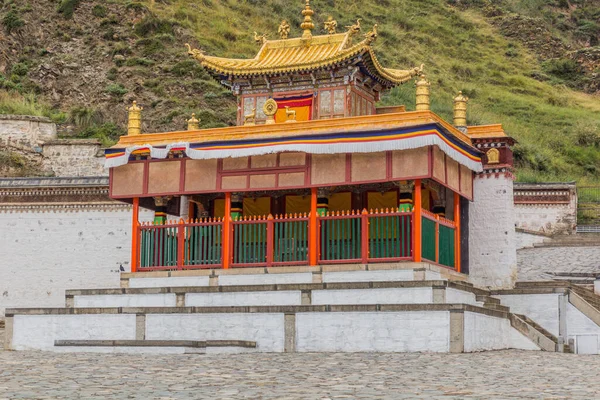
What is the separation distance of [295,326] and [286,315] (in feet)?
0.84

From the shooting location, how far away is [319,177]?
19.4 metres

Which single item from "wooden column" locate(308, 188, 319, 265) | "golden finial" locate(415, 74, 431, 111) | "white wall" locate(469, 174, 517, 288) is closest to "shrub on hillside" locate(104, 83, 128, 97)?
"white wall" locate(469, 174, 517, 288)

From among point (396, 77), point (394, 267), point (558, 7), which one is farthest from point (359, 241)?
point (558, 7)

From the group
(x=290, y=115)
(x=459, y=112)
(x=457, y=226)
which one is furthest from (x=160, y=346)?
(x=459, y=112)

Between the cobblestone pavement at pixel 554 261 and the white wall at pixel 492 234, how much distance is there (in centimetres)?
365

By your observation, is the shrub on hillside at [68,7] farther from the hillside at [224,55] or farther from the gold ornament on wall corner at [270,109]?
the gold ornament on wall corner at [270,109]

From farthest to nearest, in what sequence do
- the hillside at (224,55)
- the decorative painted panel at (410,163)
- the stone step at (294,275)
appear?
the hillside at (224,55) → the decorative painted panel at (410,163) → the stone step at (294,275)

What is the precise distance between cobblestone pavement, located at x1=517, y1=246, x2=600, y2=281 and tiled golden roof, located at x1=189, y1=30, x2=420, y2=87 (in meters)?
6.78

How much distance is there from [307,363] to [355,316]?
2231mm

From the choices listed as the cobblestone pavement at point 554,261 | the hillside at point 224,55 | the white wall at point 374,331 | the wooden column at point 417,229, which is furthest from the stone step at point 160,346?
the hillside at point 224,55

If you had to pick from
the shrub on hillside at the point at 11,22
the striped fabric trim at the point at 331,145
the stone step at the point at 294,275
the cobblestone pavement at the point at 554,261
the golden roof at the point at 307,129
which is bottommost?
the stone step at the point at 294,275

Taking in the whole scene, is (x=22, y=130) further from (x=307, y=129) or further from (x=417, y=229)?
(x=417, y=229)

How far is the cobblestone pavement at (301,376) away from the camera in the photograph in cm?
1095

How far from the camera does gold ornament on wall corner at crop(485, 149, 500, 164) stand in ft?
71.3
